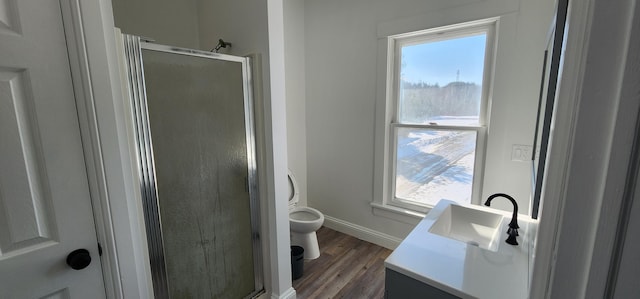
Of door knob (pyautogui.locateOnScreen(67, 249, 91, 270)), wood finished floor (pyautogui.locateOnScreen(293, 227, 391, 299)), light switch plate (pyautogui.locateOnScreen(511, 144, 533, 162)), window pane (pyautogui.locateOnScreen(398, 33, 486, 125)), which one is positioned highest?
window pane (pyautogui.locateOnScreen(398, 33, 486, 125))

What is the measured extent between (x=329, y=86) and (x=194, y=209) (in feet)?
5.72

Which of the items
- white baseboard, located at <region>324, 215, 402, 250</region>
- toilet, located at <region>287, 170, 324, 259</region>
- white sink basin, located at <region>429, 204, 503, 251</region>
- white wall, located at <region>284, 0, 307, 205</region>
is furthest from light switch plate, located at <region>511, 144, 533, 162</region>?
white wall, located at <region>284, 0, 307, 205</region>

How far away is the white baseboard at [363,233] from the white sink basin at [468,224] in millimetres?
942

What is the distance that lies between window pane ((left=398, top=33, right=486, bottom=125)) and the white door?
2184 millimetres

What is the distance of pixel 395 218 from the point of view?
244 cm

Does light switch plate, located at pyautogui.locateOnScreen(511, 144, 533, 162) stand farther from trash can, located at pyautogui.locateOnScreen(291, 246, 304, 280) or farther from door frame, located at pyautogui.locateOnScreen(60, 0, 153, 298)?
door frame, located at pyautogui.locateOnScreen(60, 0, 153, 298)

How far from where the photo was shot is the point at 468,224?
62.2 inches

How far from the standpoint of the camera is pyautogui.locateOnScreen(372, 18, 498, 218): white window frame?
1.88m

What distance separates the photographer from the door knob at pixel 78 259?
2.90ft

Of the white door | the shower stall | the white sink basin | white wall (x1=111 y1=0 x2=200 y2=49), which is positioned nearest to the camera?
the white door

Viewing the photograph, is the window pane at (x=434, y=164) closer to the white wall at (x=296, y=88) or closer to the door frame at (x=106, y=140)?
the white wall at (x=296, y=88)

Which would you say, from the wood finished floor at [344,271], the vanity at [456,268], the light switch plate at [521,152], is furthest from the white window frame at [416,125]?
the vanity at [456,268]

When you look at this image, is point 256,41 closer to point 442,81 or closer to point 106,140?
point 106,140

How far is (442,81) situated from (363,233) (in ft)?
5.31
